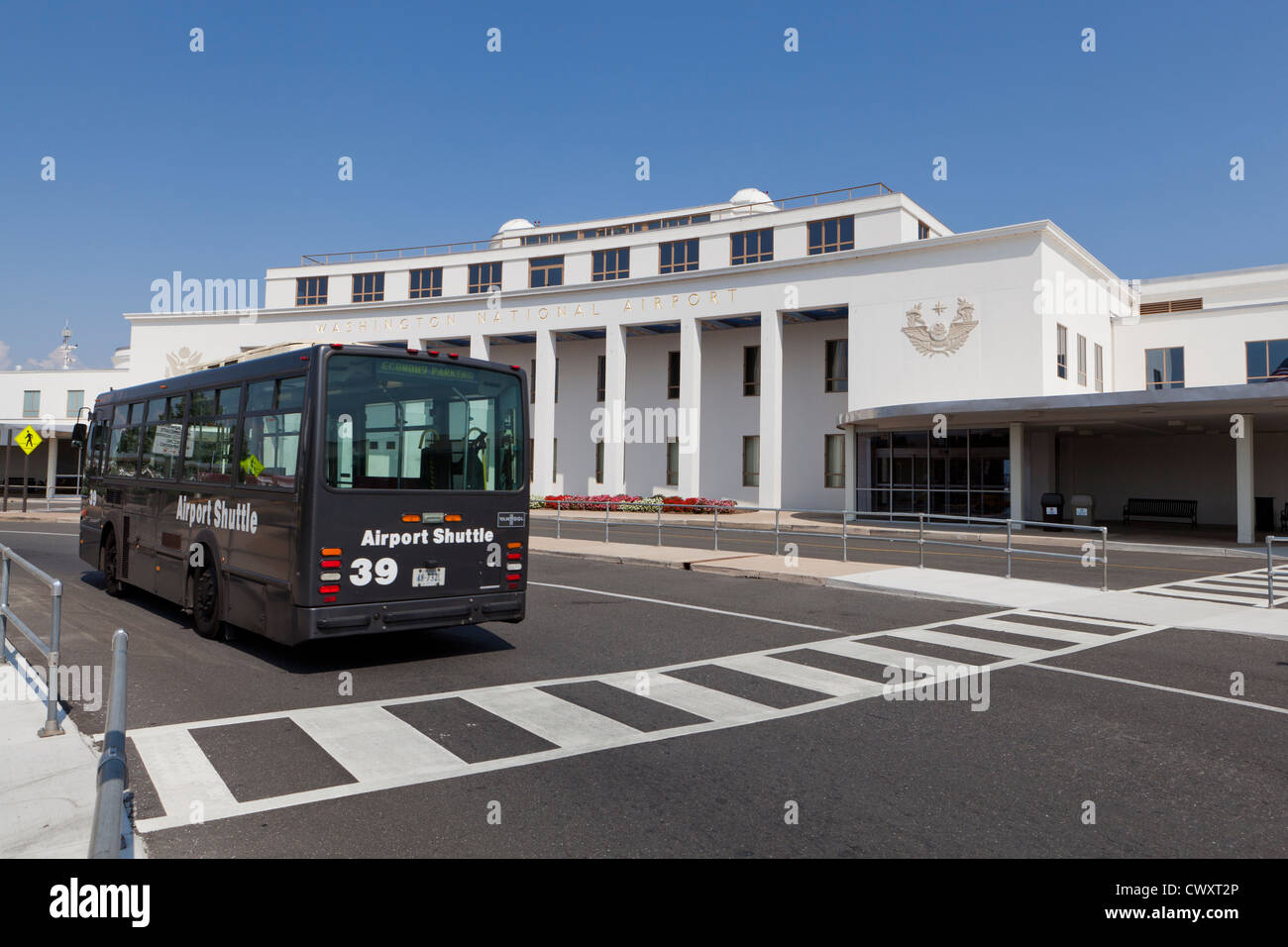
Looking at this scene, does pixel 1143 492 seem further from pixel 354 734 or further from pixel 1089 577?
pixel 354 734

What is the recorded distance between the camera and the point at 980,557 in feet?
65.5

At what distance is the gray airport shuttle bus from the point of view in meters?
7.66

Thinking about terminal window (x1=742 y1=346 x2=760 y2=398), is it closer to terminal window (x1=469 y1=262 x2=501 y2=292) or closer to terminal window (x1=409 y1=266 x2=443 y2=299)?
terminal window (x1=469 y1=262 x2=501 y2=292)

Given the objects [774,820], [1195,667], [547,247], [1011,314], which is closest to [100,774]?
[774,820]

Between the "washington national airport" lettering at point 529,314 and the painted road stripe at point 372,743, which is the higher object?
the "washington national airport" lettering at point 529,314

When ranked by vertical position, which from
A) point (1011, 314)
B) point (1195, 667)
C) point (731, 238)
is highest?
point (731, 238)

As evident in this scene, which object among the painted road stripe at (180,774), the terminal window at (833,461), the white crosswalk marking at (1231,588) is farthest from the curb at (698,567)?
the terminal window at (833,461)

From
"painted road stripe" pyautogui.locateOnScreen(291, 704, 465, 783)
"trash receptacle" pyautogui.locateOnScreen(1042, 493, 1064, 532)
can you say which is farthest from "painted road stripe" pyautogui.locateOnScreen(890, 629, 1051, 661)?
"trash receptacle" pyautogui.locateOnScreen(1042, 493, 1064, 532)

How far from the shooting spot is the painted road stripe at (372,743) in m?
5.29

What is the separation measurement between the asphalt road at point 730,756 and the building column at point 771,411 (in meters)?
26.7

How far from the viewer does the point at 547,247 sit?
45.4 metres

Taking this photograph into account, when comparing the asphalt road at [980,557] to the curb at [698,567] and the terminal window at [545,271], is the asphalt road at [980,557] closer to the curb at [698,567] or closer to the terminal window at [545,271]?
the curb at [698,567]

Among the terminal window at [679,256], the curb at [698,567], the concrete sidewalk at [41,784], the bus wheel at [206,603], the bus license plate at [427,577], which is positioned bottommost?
the concrete sidewalk at [41,784]

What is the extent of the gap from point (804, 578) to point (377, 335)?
37.7 meters
